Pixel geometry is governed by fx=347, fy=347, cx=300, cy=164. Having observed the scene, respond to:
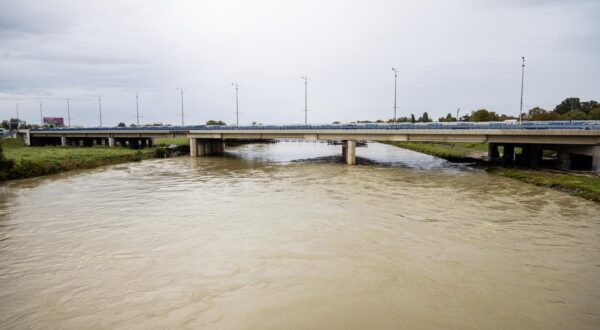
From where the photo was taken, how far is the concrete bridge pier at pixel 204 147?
77.1 metres

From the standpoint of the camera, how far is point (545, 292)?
14.1 meters

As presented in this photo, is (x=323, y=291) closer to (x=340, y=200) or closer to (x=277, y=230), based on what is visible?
(x=277, y=230)

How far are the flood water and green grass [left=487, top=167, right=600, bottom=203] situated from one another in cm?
161

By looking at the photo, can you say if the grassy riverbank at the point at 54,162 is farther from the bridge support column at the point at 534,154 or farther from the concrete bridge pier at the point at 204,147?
the bridge support column at the point at 534,154

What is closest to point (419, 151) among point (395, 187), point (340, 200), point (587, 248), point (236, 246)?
point (395, 187)

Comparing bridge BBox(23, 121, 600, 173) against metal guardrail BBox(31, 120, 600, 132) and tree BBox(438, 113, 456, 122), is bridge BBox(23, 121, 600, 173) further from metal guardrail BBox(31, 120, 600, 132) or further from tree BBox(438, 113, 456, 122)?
tree BBox(438, 113, 456, 122)

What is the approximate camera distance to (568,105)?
13762cm

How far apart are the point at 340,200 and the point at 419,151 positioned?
64.1 metres

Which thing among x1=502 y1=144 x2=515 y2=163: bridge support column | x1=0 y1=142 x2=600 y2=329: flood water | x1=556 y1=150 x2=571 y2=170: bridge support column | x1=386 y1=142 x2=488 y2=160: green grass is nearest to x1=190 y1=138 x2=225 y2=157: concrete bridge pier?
x1=0 y1=142 x2=600 y2=329: flood water

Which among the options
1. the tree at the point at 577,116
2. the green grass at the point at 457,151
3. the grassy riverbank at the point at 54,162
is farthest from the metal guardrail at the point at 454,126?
the tree at the point at 577,116

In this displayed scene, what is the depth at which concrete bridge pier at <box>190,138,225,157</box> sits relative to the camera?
77.1 metres

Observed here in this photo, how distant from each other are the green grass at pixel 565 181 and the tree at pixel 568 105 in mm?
120845

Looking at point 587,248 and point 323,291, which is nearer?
point 323,291

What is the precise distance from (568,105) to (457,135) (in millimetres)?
122489
